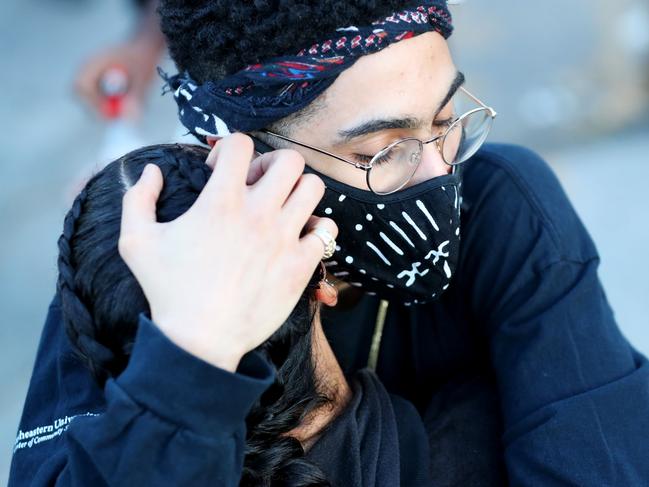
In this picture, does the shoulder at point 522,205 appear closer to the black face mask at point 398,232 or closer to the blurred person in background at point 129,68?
the black face mask at point 398,232

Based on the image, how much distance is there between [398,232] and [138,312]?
70 centimetres

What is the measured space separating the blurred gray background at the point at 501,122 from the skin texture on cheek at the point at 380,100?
6.45 ft

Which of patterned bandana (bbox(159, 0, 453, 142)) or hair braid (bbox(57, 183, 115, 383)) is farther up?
patterned bandana (bbox(159, 0, 453, 142))

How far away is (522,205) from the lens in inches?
82.7

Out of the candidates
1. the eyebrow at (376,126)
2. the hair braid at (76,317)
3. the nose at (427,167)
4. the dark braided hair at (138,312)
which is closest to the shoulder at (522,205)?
the nose at (427,167)

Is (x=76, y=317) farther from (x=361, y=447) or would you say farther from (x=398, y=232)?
(x=398, y=232)

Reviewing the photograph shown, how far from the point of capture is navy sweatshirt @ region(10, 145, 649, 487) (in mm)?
1321

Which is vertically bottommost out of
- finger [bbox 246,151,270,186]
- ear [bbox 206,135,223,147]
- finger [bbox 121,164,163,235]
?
ear [bbox 206,135,223,147]

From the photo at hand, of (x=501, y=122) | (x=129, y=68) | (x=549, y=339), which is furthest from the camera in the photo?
(x=501, y=122)

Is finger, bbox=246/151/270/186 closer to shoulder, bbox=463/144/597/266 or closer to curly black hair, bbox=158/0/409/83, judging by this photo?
curly black hair, bbox=158/0/409/83

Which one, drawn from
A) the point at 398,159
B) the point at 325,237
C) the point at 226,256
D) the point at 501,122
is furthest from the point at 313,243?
the point at 501,122

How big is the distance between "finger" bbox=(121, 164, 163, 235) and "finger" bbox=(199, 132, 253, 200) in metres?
0.10

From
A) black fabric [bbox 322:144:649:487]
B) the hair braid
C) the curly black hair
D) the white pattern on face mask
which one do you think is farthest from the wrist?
black fabric [bbox 322:144:649:487]

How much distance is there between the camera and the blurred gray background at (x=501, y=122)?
3.76 m
